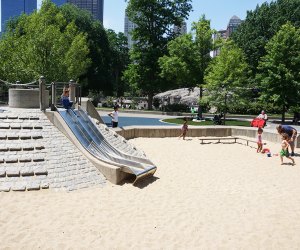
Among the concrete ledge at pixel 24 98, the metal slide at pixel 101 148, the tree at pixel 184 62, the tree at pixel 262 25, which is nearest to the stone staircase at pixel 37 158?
the metal slide at pixel 101 148

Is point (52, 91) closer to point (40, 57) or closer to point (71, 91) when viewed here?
point (71, 91)

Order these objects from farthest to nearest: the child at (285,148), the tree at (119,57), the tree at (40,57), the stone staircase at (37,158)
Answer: the tree at (119,57), the tree at (40,57), the child at (285,148), the stone staircase at (37,158)

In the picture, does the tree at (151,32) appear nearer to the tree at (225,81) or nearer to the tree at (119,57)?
the tree at (225,81)

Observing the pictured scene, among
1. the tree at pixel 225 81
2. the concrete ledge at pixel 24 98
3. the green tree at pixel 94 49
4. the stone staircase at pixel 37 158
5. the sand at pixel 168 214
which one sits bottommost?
the sand at pixel 168 214

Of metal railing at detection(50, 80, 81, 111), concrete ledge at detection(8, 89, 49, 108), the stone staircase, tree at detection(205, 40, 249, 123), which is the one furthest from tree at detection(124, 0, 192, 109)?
the stone staircase

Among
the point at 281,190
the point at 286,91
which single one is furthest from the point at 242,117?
the point at 281,190

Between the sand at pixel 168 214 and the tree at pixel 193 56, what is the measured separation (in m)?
26.9

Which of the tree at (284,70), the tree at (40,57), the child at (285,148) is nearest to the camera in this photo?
the child at (285,148)

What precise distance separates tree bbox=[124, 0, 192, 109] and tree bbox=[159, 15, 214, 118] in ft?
24.8

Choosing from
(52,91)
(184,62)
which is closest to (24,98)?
(52,91)

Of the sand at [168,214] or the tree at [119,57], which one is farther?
the tree at [119,57]

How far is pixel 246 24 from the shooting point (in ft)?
178

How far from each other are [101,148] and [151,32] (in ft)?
122

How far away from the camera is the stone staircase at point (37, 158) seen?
36.1 feet
